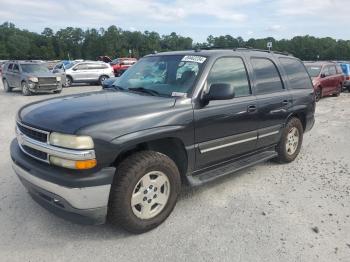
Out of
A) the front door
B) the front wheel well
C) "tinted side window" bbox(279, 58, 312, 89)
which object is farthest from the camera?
"tinted side window" bbox(279, 58, 312, 89)

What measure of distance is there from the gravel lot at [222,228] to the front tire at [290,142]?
17.2 inches

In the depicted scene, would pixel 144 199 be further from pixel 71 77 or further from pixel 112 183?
pixel 71 77

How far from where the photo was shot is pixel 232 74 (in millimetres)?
4707

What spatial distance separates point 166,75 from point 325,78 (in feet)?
42.6

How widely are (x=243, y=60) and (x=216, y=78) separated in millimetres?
748

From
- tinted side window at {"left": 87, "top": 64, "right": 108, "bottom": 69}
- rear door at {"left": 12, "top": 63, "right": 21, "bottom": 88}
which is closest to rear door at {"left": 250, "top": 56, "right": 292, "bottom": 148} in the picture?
rear door at {"left": 12, "top": 63, "right": 21, "bottom": 88}

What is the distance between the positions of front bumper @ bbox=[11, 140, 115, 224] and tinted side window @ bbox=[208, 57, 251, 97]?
1826 millimetres

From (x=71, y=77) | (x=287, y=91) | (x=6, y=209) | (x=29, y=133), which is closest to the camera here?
(x=29, y=133)

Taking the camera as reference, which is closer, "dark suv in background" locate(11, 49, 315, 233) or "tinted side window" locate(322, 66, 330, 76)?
"dark suv in background" locate(11, 49, 315, 233)

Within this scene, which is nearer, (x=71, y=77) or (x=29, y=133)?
(x=29, y=133)

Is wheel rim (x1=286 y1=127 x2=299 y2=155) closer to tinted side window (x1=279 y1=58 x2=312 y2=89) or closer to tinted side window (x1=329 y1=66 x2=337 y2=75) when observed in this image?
tinted side window (x1=279 y1=58 x2=312 y2=89)

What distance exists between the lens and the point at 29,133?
3672mm

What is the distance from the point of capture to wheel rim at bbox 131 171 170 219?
12.0 ft

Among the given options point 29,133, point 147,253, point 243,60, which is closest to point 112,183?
point 147,253
